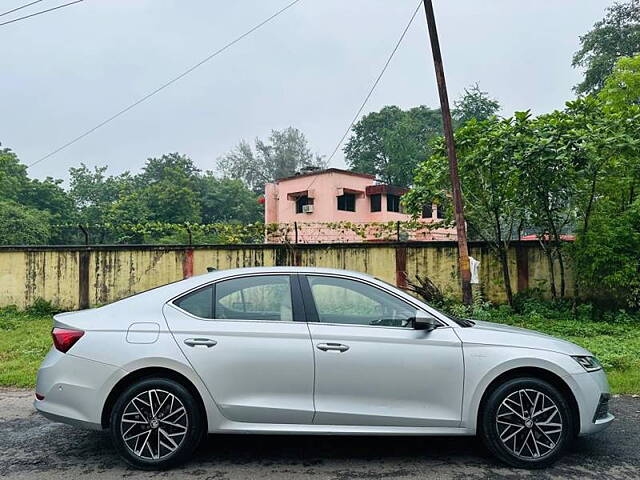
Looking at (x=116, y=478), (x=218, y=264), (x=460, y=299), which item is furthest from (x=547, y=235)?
(x=116, y=478)

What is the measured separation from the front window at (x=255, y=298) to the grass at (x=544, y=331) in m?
3.81

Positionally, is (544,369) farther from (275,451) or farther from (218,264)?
(218,264)

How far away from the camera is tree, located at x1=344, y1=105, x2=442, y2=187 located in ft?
155

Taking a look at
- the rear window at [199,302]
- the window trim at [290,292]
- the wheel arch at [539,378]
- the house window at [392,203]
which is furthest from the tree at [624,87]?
the house window at [392,203]

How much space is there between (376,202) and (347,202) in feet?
6.28

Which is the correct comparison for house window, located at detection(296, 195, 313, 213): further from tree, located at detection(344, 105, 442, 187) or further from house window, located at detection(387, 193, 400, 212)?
tree, located at detection(344, 105, 442, 187)

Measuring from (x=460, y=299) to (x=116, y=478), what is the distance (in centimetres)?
911

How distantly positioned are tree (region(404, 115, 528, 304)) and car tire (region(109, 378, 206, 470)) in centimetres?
789

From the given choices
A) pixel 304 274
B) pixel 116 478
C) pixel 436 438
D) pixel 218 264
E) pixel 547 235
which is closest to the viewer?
pixel 116 478

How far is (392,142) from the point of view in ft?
155

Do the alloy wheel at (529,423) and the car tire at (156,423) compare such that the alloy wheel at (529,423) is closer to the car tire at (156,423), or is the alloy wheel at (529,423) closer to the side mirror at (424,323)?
the side mirror at (424,323)

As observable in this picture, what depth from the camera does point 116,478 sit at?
136 inches

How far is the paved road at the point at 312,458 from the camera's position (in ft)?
11.5

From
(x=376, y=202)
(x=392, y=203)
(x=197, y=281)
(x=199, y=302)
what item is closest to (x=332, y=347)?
(x=199, y=302)
